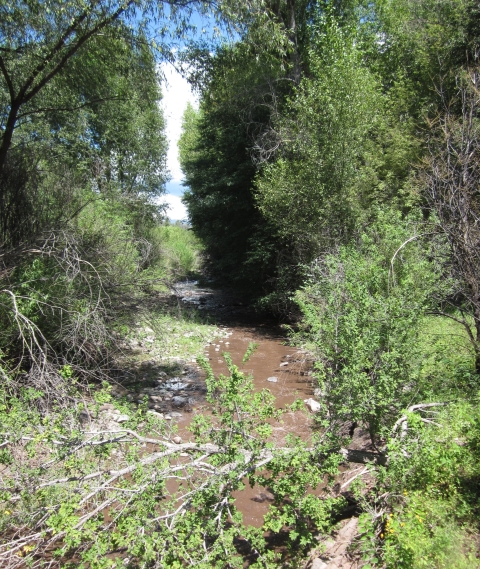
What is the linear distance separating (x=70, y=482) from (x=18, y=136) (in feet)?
31.4

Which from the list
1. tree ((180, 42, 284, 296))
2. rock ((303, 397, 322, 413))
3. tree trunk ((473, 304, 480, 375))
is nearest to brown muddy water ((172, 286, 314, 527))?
rock ((303, 397, 322, 413))

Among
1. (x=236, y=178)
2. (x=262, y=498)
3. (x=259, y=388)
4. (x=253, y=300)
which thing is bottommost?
(x=262, y=498)

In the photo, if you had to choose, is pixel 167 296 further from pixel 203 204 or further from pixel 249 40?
pixel 203 204

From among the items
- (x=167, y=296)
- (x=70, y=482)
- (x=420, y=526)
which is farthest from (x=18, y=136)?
(x=420, y=526)

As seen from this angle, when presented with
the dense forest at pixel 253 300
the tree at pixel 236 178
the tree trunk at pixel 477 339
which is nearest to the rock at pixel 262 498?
the dense forest at pixel 253 300

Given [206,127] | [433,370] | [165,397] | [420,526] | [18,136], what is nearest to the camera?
[420,526]

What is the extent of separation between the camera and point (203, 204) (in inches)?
607

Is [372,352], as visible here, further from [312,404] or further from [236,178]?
[236,178]

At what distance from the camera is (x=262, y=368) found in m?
9.59

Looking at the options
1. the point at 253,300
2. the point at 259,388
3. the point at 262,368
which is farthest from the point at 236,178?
the point at 259,388

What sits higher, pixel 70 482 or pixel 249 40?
pixel 249 40

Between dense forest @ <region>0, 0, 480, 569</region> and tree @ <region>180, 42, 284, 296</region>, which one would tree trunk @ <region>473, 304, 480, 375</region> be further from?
tree @ <region>180, 42, 284, 296</region>

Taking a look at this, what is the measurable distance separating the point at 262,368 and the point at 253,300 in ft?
19.2

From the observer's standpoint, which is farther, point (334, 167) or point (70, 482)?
point (334, 167)
